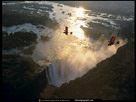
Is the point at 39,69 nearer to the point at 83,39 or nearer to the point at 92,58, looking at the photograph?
the point at 92,58

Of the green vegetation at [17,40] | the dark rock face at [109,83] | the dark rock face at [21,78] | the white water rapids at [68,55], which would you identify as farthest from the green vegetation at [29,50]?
the dark rock face at [109,83]

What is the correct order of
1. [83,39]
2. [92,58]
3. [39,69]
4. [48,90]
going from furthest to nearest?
[83,39]
[92,58]
[39,69]
[48,90]

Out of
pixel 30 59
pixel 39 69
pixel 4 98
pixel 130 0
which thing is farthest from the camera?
pixel 130 0

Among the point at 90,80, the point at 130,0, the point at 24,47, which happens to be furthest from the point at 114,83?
the point at 130,0

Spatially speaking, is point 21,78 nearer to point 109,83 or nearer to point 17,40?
point 109,83

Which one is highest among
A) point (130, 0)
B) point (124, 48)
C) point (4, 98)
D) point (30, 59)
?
point (130, 0)
